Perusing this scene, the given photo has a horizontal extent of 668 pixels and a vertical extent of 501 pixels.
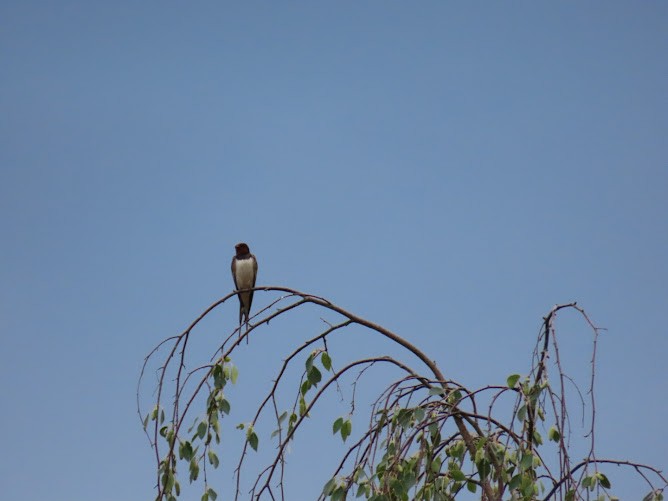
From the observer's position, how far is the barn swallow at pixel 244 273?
31.0ft

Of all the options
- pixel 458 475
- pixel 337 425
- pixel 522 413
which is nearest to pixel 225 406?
pixel 337 425

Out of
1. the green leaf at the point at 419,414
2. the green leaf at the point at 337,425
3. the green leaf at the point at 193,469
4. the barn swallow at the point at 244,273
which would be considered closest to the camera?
the green leaf at the point at 419,414

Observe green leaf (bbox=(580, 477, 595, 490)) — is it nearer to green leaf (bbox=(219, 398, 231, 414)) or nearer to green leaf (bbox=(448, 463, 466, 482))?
green leaf (bbox=(448, 463, 466, 482))

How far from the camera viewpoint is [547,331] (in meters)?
4.40

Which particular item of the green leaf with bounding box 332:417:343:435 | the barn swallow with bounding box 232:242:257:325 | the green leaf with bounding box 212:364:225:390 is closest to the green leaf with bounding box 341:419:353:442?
the green leaf with bounding box 332:417:343:435

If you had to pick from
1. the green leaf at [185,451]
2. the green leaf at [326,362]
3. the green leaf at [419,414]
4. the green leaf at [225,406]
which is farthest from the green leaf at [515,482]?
the green leaf at [185,451]

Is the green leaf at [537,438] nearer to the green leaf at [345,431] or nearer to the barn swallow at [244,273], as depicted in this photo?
the green leaf at [345,431]

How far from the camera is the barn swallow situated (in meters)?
9.45

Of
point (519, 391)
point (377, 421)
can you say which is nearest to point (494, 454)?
point (519, 391)

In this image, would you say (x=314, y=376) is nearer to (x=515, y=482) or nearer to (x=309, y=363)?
(x=309, y=363)

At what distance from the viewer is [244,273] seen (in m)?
9.57

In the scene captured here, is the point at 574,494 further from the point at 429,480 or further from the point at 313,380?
the point at 313,380

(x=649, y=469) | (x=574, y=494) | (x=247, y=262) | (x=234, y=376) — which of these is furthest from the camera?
(x=247, y=262)

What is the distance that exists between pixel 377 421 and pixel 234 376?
2.42 ft
